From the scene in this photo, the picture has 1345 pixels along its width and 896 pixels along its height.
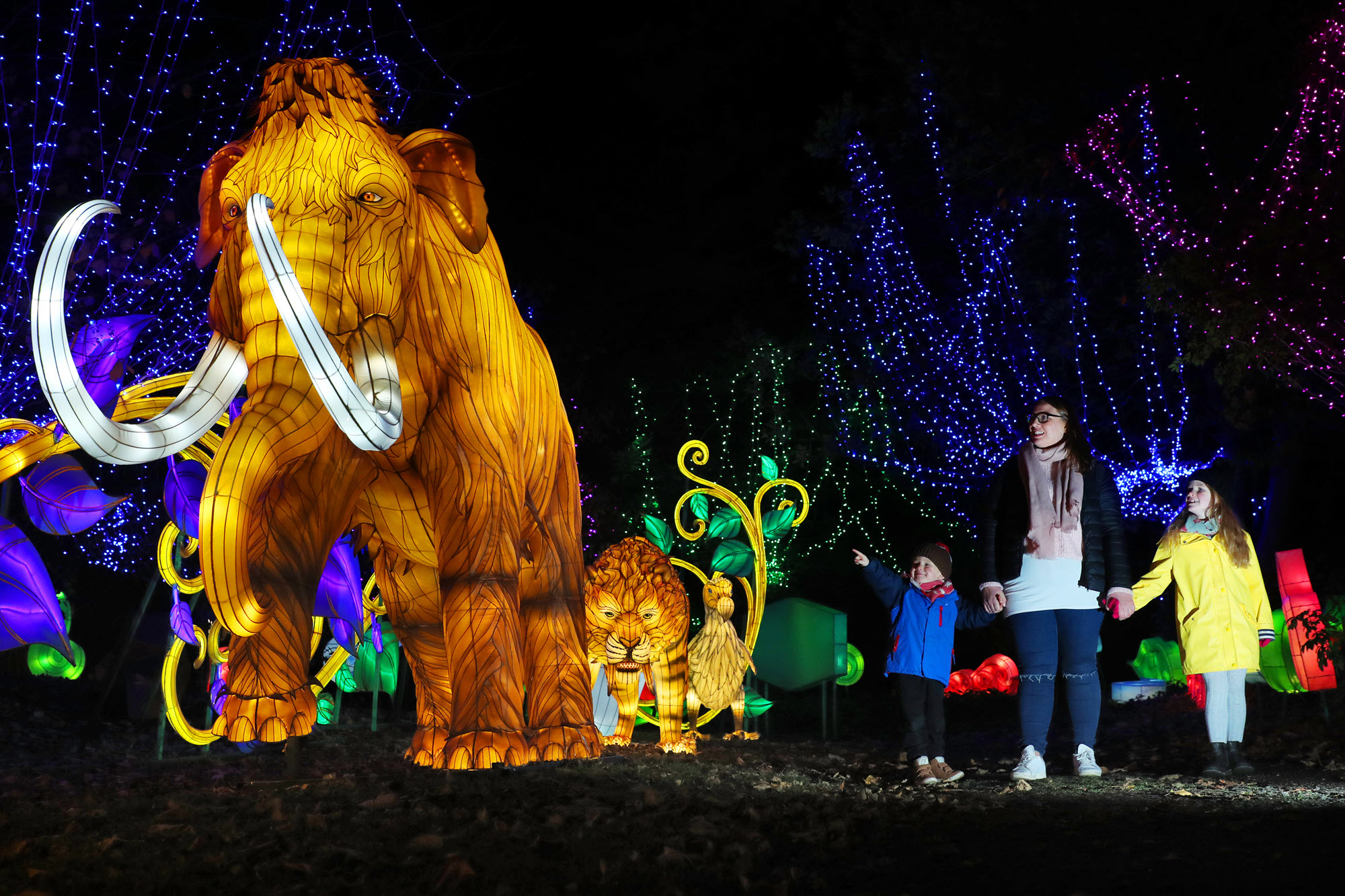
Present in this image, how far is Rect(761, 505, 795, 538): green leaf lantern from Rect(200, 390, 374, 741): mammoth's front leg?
5.29 meters

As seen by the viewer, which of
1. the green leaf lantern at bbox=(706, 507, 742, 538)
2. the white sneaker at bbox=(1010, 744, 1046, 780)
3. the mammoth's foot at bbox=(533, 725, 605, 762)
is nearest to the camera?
the mammoth's foot at bbox=(533, 725, 605, 762)

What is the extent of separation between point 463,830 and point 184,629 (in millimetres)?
3271

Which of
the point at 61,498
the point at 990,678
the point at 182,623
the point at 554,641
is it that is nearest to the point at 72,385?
the point at 554,641

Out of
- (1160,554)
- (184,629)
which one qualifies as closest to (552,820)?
(184,629)

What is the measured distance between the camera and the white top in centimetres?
600

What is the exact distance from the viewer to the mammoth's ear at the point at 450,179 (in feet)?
18.1

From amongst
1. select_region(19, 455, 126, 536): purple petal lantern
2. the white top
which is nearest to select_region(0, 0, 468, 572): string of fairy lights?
select_region(19, 455, 126, 536): purple petal lantern

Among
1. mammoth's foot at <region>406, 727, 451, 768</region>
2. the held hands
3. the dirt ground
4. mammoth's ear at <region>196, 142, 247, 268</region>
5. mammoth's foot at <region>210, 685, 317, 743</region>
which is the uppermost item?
mammoth's ear at <region>196, 142, 247, 268</region>

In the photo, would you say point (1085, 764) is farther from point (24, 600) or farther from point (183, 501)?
point (24, 600)

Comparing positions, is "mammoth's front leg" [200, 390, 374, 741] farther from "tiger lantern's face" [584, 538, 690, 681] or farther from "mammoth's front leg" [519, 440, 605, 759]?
"tiger lantern's face" [584, 538, 690, 681]

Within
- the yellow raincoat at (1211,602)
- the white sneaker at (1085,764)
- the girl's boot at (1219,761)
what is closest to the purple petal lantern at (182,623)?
the white sneaker at (1085,764)

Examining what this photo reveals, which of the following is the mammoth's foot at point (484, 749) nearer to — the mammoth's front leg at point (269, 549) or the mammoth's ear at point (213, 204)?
the mammoth's front leg at point (269, 549)

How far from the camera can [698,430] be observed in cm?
1698

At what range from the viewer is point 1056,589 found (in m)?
6.00
